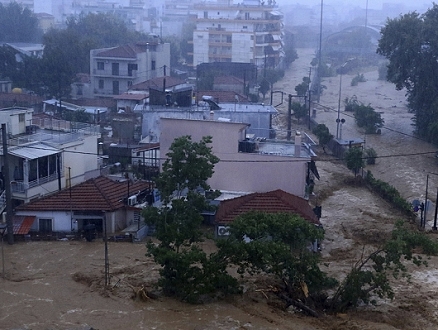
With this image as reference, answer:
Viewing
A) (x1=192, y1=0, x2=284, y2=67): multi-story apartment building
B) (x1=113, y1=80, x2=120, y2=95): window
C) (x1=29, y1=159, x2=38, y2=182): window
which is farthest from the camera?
(x1=192, y1=0, x2=284, y2=67): multi-story apartment building

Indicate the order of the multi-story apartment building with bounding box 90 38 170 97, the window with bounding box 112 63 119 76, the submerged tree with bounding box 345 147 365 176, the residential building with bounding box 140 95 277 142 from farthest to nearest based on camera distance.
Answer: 1. the window with bounding box 112 63 119 76
2. the multi-story apartment building with bounding box 90 38 170 97
3. the residential building with bounding box 140 95 277 142
4. the submerged tree with bounding box 345 147 365 176

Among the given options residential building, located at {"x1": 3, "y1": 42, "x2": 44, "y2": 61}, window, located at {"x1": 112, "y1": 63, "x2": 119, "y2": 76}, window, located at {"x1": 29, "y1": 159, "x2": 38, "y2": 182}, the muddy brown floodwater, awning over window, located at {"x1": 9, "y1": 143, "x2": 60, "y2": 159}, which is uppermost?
residential building, located at {"x1": 3, "y1": 42, "x2": 44, "y2": 61}

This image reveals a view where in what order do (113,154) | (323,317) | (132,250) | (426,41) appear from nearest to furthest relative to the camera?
(323,317) < (132,250) < (113,154) < (426,41)

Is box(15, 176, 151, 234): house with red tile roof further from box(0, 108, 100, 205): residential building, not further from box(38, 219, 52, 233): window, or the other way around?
box(0, 108, 100, 205): residential building

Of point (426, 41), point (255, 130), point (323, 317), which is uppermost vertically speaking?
point (426, 41)

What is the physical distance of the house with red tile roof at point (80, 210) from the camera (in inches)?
607

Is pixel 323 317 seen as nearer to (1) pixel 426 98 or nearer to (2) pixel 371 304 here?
(2) pixel 371 304

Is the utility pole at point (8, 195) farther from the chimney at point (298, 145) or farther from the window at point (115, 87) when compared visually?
the window at point (115, 87)

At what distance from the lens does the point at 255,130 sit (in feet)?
71.8

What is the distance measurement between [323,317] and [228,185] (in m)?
6.49

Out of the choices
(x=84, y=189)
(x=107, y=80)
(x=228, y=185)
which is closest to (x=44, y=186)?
(x=84, y=189)

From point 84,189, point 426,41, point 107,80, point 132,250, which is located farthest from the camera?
point 107,80

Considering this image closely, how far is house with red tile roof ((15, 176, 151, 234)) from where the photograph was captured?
50.6 ft

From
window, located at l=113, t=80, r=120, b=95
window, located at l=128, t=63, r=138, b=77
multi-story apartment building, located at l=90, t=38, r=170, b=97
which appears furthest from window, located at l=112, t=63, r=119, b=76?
window, located at l=128, t=63, r=138, b=77
